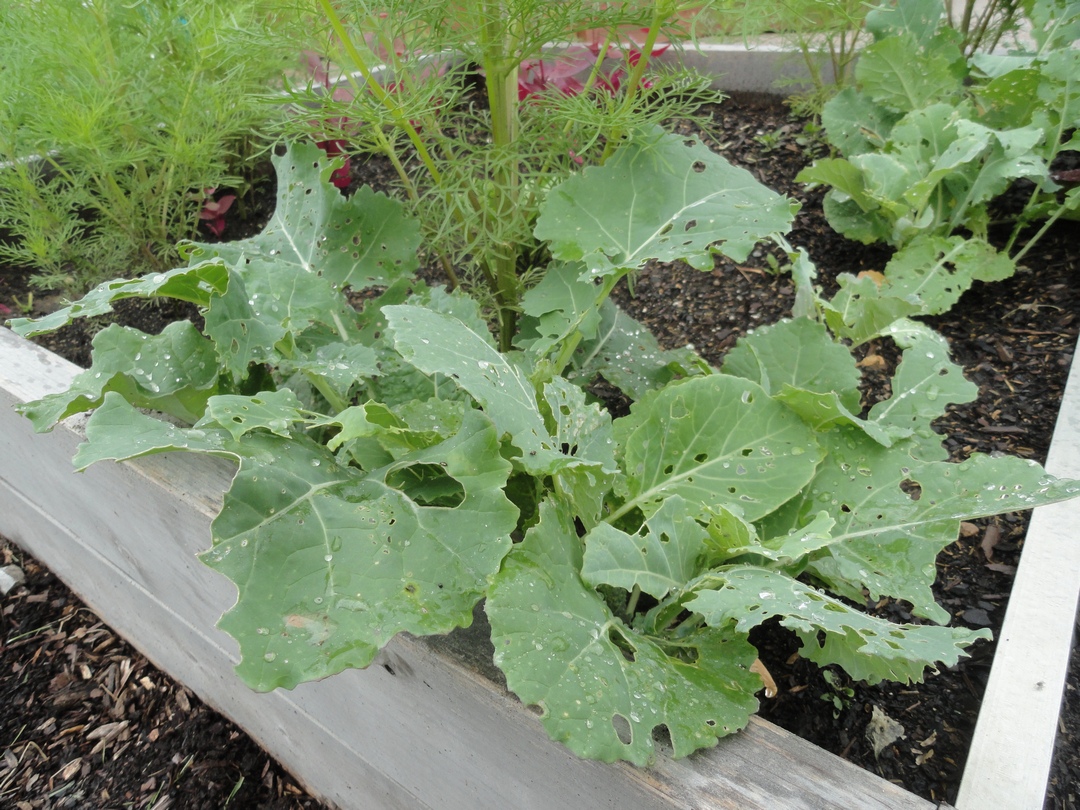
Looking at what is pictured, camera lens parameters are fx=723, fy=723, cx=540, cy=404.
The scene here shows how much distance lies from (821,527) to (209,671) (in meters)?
1.20

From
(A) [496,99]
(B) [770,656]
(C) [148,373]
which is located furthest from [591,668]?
(A) [496,99]

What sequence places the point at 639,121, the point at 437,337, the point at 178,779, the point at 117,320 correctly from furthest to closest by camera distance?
1. the point at 117,320
2. the point at 178,779
3. the point at 639,121
4. the point at 437,337

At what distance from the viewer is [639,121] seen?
1240mm

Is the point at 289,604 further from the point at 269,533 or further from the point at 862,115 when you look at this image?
the point at 862,115

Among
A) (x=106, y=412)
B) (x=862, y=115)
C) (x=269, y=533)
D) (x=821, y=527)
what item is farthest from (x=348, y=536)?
(x=862, y=115)

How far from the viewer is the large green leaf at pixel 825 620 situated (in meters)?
0.66

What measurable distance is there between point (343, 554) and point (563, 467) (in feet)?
0.86

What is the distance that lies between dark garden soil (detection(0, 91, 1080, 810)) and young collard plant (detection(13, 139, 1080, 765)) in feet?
0.40

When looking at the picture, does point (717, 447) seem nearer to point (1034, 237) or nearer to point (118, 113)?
point (1034, 237)

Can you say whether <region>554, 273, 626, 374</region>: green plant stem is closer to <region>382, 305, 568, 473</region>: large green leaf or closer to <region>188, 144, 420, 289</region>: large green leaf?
<region>382, 305, 568, 473</region>: large green leaf

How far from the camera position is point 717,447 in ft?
3.19

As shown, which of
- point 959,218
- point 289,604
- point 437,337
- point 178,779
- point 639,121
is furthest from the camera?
point 959,218

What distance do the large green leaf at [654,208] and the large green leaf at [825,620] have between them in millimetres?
503

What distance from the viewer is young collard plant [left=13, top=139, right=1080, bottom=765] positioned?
726 mm
